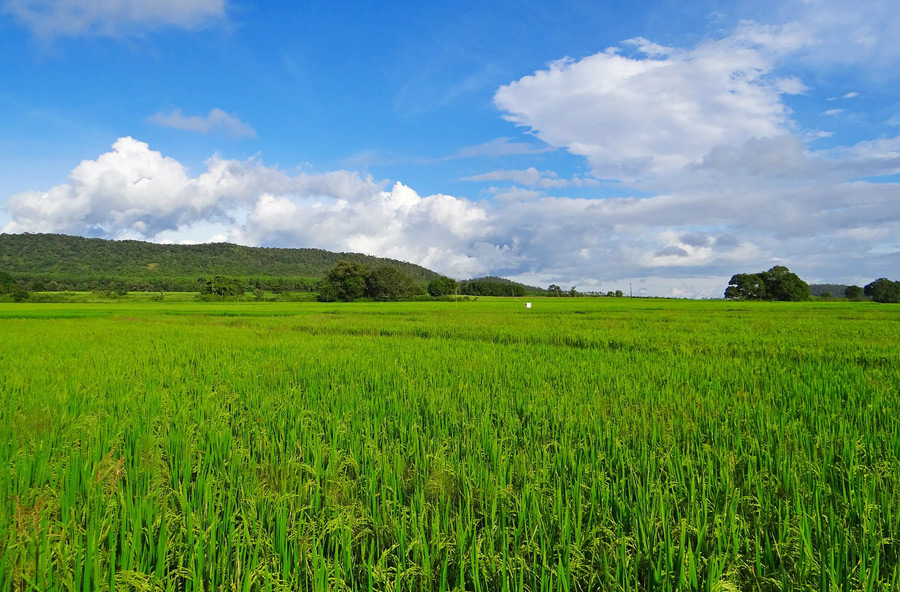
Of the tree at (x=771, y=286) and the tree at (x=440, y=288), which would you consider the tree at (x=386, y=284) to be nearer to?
the tree at (x=440, y=288)

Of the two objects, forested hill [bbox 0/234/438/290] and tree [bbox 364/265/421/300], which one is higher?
forested hill [bbox 0/234/438/290]

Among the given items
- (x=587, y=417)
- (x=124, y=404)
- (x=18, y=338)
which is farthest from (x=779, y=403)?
(x=18, y=338)

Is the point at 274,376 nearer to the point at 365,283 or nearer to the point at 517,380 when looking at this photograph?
the point at 517,380

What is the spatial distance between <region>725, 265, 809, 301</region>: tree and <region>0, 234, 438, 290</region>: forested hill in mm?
75793

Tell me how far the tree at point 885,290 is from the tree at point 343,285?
102 meters

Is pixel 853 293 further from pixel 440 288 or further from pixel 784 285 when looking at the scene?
pixel 440 288

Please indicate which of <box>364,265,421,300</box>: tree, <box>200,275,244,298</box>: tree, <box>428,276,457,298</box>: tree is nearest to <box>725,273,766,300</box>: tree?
<box>428,276,457,298</box>: tree

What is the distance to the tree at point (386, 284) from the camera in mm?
76438

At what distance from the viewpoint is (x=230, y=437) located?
3391 millimetres

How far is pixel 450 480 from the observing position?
2621mm

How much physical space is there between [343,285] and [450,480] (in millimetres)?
73413

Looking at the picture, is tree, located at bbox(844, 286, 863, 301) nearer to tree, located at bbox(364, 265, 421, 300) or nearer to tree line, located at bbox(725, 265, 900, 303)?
tree line, located at bbox(725, 265, 900, 303)

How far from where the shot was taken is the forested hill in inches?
4342

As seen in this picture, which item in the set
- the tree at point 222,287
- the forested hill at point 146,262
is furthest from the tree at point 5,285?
the forested hill at point 146,262
